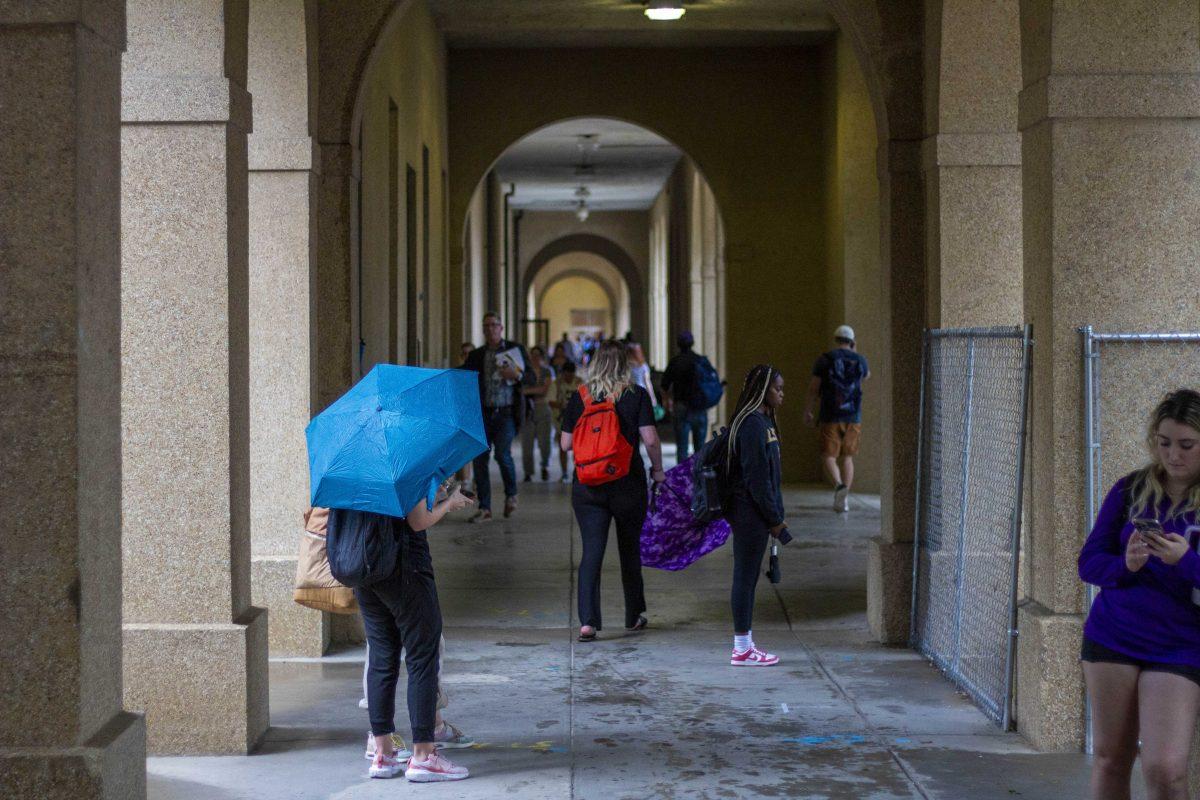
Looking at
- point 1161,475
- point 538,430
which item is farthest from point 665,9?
point 1161,475

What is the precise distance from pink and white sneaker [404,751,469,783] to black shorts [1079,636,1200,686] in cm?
252

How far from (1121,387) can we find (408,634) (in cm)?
301

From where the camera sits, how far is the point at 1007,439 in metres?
6.84

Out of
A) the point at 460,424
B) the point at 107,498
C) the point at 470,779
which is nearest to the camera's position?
the point at 107,498

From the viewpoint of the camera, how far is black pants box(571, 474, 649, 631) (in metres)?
8.48

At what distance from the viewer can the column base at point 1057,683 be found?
20.0 ft

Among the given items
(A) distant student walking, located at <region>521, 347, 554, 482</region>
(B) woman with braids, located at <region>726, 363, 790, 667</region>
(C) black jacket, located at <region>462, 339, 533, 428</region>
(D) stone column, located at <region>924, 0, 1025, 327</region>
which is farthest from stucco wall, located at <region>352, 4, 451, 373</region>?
(D) stone column, located at <region>924, 0, 1025, 327</region>

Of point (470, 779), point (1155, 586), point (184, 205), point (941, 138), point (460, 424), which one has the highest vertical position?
point (941, 138)

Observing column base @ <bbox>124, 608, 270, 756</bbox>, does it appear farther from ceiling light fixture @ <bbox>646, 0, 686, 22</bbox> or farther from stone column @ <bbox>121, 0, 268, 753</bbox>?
ceiling light fixture @ <bbox>646, 0, 686, 22</bbox>

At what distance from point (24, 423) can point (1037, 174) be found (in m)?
4.19

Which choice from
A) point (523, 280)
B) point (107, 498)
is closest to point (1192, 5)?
point (107, 498)

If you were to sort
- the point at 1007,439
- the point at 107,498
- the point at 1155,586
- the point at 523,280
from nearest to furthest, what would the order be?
the point at 1155,586, the point at 107,498, the point at 1007,439, the point at 523,280

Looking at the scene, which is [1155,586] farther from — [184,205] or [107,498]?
[184,205]

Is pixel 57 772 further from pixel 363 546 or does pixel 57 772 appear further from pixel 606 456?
pixel 606 456
